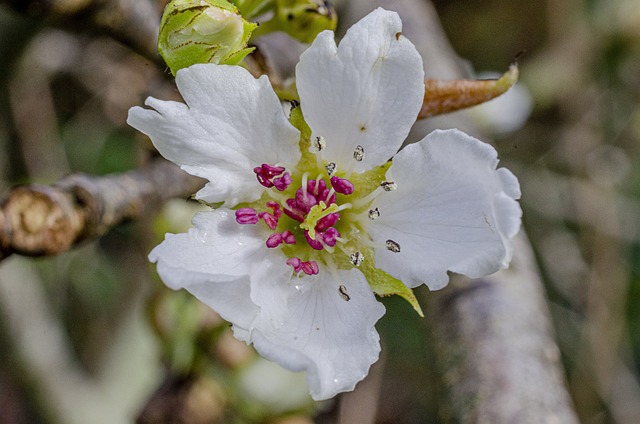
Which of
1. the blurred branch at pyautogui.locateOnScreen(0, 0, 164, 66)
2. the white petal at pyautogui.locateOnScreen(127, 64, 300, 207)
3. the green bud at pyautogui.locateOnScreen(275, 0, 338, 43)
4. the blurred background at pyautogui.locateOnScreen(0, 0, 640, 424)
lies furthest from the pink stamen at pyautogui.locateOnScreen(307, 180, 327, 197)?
the blurred background at pyautogui.locateOnScreen(0, 0, 640, 424)

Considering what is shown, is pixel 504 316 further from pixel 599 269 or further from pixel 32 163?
pixel 32 163

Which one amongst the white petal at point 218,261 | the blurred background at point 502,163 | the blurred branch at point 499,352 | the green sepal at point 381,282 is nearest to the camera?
the white petal at point 218,261

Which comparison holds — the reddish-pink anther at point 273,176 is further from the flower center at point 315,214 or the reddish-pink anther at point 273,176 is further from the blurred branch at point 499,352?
the blurred branch at point 499,352

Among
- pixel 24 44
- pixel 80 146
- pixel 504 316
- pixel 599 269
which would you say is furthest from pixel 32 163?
pixel 599 269

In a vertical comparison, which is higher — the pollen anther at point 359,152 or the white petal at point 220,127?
the white petal at point 220,127

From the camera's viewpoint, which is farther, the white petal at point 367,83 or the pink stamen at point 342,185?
the pink stamen at point 342,185

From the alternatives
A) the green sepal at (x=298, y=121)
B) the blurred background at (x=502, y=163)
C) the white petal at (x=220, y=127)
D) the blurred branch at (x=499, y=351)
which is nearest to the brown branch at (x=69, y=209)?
the white petal at (x=220, y=127)

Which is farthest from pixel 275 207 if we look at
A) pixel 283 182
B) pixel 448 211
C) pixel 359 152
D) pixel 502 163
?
pixel 502 163
